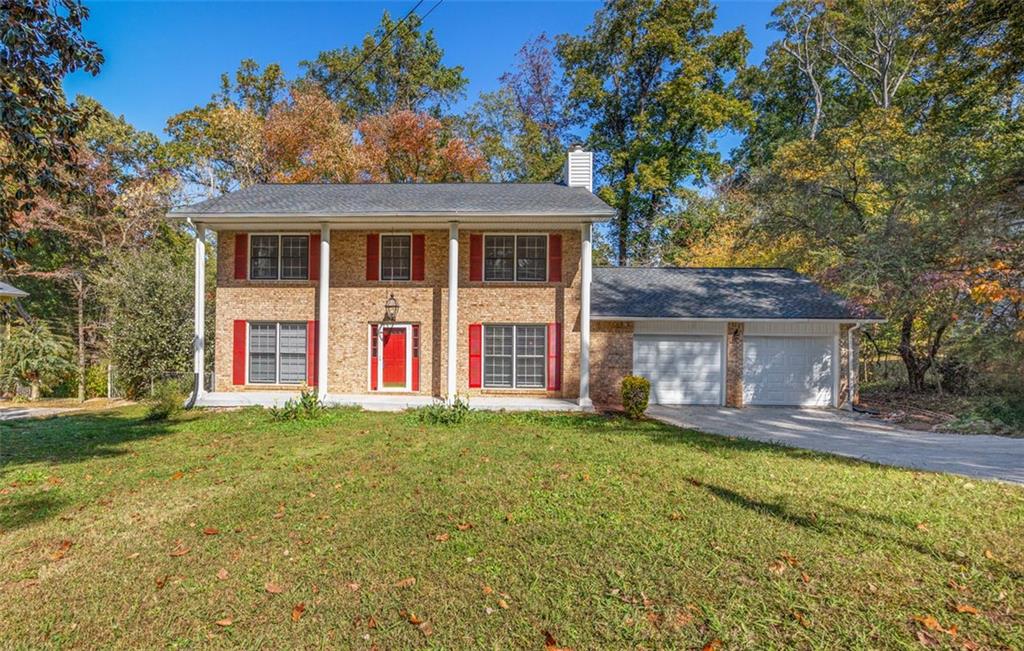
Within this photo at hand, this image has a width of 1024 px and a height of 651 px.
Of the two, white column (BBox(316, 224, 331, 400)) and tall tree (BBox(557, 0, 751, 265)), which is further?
tall tree (BBox(557, 0, 751, 265))

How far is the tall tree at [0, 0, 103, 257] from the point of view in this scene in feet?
16.7

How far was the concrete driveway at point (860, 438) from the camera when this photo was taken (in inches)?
273

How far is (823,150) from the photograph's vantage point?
15477 mm

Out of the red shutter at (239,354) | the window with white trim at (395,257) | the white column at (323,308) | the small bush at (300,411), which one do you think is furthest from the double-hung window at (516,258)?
the red shutter at (239,354)

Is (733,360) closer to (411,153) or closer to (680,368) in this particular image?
(680,368)

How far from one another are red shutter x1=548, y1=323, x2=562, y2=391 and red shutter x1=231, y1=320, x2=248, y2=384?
323 inches

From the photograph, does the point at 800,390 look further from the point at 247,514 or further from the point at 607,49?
the point at 607,49

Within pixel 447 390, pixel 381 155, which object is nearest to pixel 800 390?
pixel 447 390

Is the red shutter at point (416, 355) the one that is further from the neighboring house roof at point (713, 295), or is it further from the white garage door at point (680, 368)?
the white garage door at point (680, 368)

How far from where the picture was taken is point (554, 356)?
40.8ft

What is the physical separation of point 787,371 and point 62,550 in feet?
47.2

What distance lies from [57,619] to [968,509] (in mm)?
7884

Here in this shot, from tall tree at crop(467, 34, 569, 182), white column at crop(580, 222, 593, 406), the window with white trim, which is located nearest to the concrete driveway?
white column at crop(580, 222, 593, 406)

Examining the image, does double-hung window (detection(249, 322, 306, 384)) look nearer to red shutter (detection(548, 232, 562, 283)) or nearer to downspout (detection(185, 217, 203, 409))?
downspout (detection(185, 217, 203, 409))
